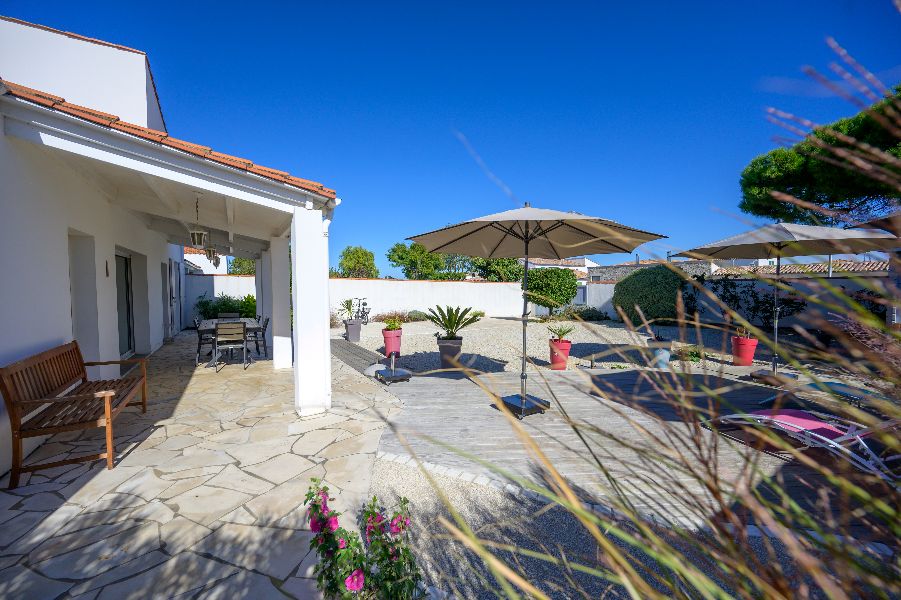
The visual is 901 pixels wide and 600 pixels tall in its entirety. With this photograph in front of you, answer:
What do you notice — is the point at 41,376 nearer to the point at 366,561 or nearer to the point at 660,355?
the point at 366,561

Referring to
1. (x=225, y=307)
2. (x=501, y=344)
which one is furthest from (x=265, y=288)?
(x=501, y=344)

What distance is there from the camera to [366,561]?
2041 millimetres

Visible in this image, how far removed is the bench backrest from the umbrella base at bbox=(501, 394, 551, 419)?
4.53m

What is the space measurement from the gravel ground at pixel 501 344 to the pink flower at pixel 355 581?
451cm

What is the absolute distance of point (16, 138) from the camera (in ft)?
13.1

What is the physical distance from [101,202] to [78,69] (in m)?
2.61

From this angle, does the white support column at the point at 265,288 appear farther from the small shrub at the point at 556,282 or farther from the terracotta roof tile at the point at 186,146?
the small shrub at the point at 556,282

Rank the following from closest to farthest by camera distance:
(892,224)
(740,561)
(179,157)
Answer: (740,561)
(892,224)
(179,157)

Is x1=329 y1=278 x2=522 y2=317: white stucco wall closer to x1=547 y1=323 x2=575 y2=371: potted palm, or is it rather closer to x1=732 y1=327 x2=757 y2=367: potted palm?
x1=547 y1=323 x2=575 y2=371: potted palm

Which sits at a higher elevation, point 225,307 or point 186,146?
point 186,146

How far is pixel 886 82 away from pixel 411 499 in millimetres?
3363

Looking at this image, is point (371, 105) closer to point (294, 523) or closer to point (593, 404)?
point (593, 404)

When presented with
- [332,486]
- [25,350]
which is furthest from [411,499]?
[25,350]

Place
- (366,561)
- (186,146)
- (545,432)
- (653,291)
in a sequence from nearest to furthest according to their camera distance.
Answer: (366,561), (545,432), (186,146), (653,291)
